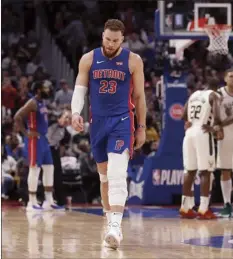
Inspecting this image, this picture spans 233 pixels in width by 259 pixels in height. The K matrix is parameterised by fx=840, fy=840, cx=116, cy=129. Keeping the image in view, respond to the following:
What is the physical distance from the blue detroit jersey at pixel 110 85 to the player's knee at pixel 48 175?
5831 mm

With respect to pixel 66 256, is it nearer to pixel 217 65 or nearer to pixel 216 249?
pixel 216 249

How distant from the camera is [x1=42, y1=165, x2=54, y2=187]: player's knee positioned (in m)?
13.4

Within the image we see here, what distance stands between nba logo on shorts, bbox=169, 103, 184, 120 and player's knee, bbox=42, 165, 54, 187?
7.31 feet

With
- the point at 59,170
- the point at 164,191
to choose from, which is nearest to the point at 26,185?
the point at 59,170

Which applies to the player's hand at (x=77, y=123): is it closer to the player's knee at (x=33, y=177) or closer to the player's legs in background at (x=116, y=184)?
the player's legs in background at (x=116, y=184)

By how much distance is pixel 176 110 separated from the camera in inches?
551

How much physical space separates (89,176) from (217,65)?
20.9 ft

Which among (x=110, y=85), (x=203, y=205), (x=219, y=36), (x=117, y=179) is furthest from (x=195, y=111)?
(x=117, y=179)

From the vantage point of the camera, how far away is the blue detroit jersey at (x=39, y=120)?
43.2 feet

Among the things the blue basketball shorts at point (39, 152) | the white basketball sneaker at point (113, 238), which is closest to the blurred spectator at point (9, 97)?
the blue basketball shorts at point (39, 152)

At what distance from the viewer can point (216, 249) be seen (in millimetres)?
7191

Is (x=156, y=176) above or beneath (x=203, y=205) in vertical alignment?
above

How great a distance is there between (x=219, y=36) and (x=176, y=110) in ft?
4.78

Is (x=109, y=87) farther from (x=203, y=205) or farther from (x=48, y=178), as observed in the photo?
(x=48, y=178)
